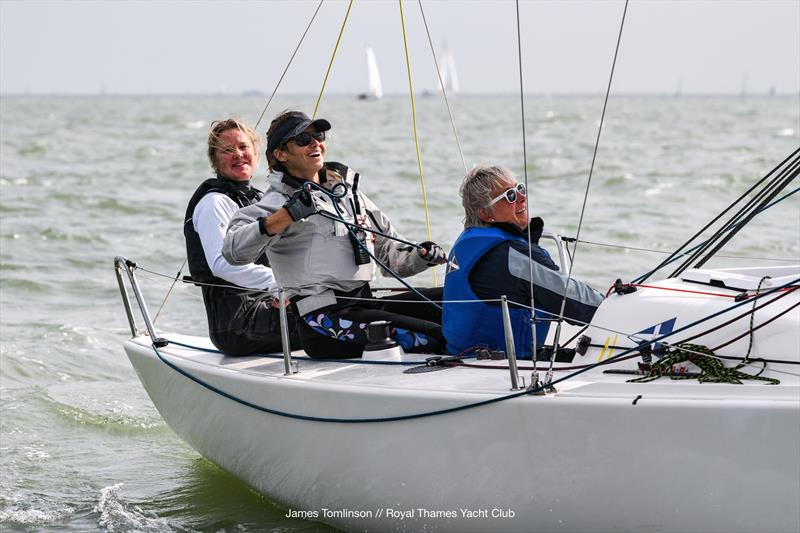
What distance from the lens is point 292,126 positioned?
350 centimetres

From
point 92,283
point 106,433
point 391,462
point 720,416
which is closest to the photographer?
point 720,416

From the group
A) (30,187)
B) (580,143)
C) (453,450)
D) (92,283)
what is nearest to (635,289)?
(453,450)

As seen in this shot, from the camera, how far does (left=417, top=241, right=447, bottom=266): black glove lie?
347cm

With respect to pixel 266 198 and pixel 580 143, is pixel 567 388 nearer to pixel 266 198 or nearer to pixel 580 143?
pixel 266 198

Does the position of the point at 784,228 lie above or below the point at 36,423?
above

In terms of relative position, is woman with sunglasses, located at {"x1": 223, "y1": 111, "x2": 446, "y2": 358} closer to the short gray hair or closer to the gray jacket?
the gray jacket

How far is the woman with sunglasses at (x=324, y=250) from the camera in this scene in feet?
11.5

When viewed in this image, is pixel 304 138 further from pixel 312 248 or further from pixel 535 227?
pixel 535 227

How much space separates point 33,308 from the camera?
789cm

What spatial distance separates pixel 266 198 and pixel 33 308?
4.92 metres

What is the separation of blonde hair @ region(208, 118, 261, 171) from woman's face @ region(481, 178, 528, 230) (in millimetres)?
1280

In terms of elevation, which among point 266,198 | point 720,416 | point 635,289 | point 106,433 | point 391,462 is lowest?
point 106,433

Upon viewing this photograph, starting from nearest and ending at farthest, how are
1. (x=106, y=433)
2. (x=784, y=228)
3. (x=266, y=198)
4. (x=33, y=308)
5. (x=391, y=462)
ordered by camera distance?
(x=391, y=462), (x=266, y=198), (x=106, y=433), (x=33, y=308), (x=784, y=228)

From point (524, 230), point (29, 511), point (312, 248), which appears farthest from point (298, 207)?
point (29, 511)
